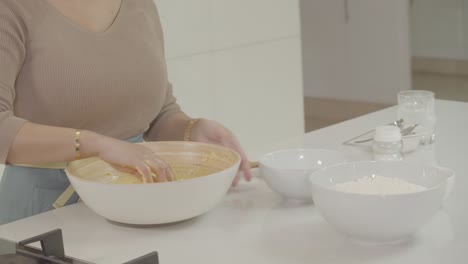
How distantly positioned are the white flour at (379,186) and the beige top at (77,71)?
1.82 feet

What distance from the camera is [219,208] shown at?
1463mm

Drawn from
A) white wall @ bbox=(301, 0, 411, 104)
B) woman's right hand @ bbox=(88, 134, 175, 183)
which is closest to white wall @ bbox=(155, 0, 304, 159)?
woman's right hand @ bbox=(88, 134, 175, 183)

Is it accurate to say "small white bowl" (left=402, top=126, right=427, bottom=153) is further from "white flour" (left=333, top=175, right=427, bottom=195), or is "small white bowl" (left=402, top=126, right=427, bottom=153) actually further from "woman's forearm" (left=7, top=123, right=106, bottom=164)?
"woman's forearm" (left=7, top=123, right=106, bottom=164)

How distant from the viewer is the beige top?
154cm

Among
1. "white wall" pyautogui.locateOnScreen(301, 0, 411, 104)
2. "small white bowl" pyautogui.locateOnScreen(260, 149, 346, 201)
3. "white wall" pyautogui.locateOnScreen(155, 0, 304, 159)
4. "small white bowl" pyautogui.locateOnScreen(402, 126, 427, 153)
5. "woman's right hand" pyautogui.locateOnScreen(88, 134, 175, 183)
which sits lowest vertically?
"white wall" pyautogui.locateOnScreen(301, 0, 411, 104)

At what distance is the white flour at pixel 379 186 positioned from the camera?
4.08 ft

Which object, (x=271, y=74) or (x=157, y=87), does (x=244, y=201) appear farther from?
(x=271, y=74)

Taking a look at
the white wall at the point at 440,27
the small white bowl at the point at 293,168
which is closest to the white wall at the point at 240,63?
the small white bowl at the point at 293,168

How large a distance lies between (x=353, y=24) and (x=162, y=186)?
4596mm

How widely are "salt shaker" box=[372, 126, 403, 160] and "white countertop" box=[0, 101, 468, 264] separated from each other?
0.12m

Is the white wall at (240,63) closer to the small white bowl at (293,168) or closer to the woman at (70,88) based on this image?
the woman at (70,88)

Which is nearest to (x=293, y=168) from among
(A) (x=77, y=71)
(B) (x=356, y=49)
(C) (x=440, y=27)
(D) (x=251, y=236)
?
(D) (x=251, y=236)

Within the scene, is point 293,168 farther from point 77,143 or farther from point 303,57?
point 303,57

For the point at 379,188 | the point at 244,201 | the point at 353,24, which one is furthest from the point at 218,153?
the point at 353,24
